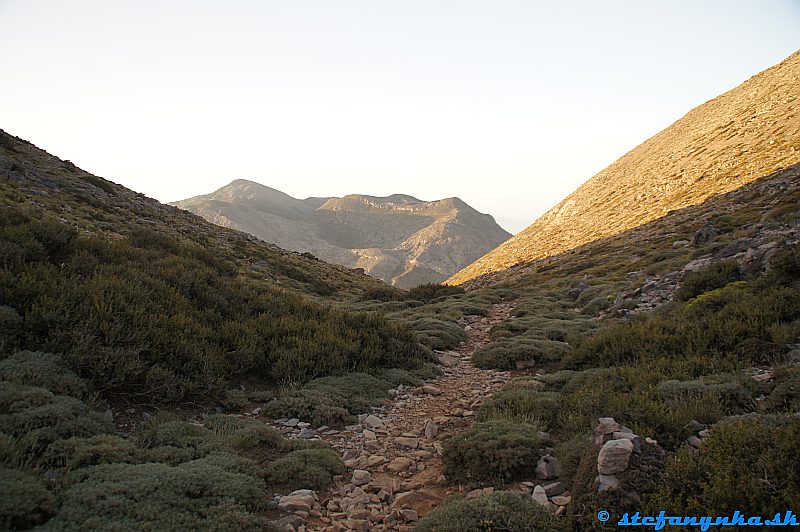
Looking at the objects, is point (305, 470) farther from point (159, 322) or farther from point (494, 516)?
point (159, 322)

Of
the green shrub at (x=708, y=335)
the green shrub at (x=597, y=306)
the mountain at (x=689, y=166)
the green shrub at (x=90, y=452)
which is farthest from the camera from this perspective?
the mountain at (x=689, y=166)

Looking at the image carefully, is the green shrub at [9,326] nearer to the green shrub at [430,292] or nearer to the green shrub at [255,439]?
the green shrub at [255,439]

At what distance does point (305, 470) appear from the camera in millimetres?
5652

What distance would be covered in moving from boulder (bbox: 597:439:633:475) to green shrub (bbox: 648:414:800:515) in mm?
331

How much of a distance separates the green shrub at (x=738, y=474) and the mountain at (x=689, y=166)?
36.0 meters

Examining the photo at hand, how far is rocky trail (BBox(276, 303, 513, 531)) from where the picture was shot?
495 cm

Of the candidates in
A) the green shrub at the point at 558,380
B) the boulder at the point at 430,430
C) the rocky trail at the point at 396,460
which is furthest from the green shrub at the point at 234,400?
the green shrub at the point at 558,380

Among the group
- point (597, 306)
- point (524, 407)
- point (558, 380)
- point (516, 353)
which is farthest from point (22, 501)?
point (597, 306)

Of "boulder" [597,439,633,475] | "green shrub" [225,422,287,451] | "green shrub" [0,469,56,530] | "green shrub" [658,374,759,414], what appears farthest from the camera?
"green shrub" [225,422,287,451]

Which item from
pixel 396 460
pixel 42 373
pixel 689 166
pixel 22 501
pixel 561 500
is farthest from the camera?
pixel 689 166

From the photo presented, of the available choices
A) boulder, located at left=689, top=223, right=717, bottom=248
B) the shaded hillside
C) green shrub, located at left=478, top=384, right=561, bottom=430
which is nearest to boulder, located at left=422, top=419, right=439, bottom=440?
green shrub, located at left=478, top=384, right=561, bottom=430

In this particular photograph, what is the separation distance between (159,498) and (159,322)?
4.67m

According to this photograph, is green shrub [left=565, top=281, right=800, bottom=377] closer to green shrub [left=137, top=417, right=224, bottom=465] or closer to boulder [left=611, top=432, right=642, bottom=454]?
boulder [left=611, top=432, right=642, bottom=454]

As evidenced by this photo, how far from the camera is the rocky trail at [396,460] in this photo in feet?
16.3
